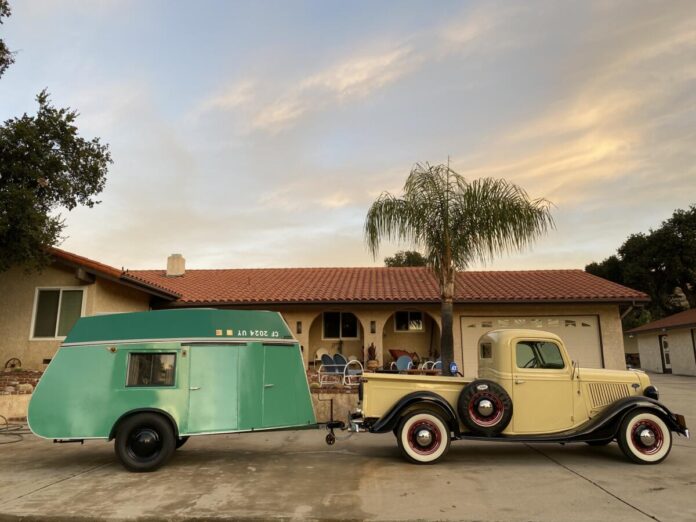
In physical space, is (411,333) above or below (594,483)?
above

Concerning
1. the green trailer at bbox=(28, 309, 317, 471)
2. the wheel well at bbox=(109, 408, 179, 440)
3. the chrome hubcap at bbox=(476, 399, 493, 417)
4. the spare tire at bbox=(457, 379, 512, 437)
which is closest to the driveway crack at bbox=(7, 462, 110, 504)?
the green trailer at bbox=(28, 309, 317, 471)

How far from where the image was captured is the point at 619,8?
9.83m

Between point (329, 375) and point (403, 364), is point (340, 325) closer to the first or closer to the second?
point (403, 364)

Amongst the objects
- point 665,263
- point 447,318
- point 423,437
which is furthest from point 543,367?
point 665,263

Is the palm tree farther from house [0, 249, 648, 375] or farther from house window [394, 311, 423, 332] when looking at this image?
house window [394, 311, 423, 332]

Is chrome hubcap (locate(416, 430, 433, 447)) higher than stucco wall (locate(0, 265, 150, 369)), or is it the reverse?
stucco wall (locate(0, 265, 150, 369))

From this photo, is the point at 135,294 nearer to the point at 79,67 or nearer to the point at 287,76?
the point at 79,67

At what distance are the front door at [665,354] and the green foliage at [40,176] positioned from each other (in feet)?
110

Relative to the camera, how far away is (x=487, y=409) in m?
6.45

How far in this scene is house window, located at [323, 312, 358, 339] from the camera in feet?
53.2

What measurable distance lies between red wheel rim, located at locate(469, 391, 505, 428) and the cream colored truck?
0.01 metres

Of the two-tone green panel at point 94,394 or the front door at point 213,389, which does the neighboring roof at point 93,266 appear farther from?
the front door at point 213,389

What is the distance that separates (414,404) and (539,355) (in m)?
2.11

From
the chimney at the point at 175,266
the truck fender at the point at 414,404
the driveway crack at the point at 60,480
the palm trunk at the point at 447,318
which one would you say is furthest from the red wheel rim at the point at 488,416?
the chimney at the point at 175,266
